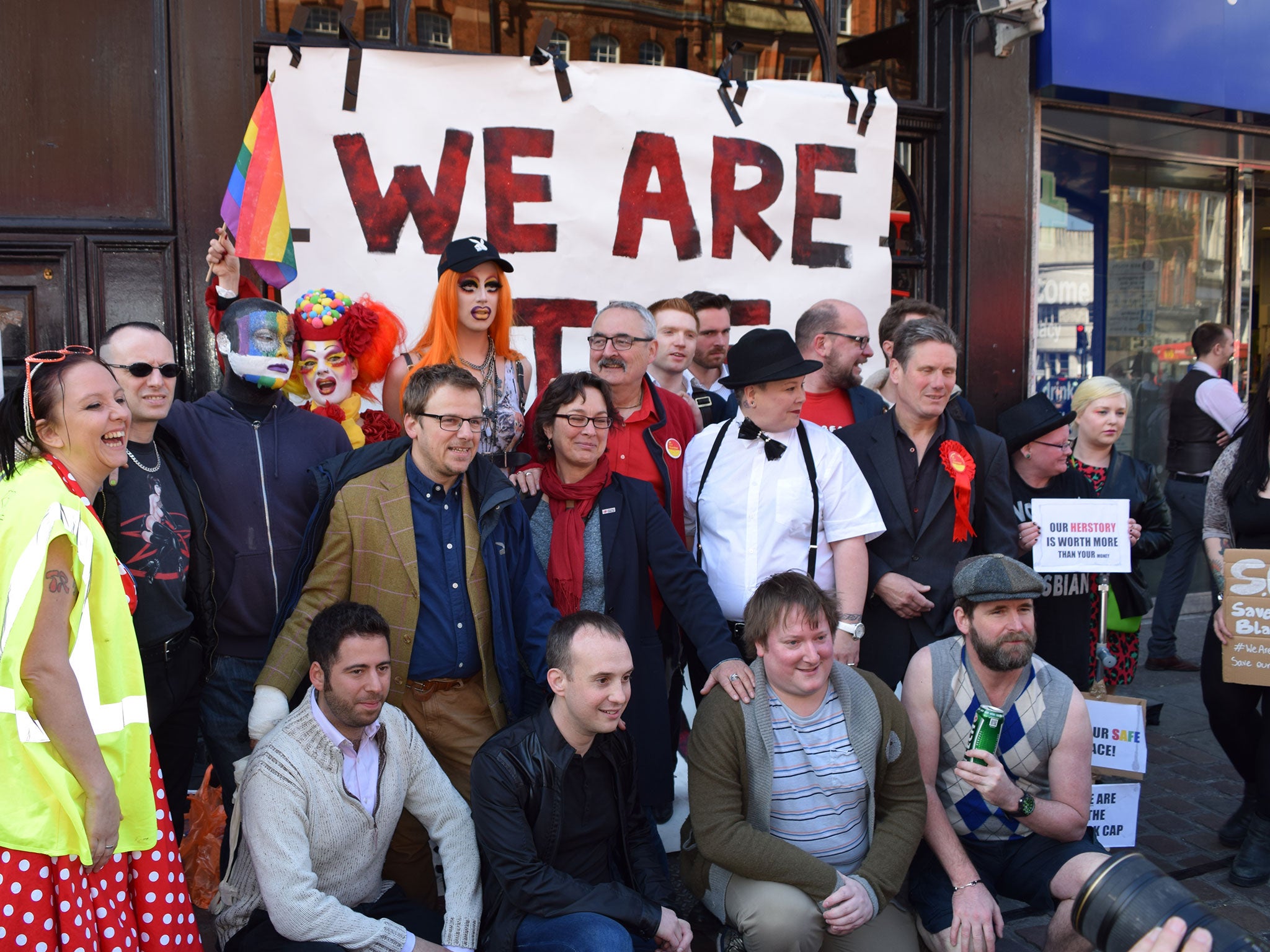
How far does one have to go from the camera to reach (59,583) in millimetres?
2557

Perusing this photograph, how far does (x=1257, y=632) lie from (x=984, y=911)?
6.01 feet

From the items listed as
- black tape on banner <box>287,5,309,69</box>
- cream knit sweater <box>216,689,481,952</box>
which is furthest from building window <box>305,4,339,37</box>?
cream knit sweater <box>216,689,481,952</box>

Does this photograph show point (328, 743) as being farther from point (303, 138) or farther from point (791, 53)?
point (791, 53)

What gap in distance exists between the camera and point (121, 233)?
4.71m

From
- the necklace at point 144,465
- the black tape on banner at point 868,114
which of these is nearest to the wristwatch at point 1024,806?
the necklace at point 144,465

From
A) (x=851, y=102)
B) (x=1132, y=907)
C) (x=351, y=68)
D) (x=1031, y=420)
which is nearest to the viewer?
(x=1132, y=907)

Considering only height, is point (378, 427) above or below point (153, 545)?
above

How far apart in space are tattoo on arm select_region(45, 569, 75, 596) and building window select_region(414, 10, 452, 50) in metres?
3.55

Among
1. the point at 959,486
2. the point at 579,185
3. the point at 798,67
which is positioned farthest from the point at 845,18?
the point at 959,486

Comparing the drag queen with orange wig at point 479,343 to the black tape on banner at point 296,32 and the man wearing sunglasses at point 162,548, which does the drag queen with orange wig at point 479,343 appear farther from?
the black tape on banner at point 296,32

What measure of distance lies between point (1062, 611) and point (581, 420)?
7.48 ft

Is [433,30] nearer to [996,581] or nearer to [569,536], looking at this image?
[569,536]

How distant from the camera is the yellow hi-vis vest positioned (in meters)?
2.47

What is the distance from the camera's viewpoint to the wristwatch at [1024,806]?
10.7ft
